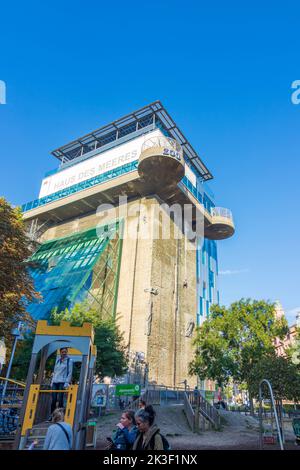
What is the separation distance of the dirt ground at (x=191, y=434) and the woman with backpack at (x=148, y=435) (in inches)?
288

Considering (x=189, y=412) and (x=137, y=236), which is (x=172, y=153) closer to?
(x=137, y=236)

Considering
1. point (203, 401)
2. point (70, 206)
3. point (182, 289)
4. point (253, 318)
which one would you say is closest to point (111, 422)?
point (203, 401)

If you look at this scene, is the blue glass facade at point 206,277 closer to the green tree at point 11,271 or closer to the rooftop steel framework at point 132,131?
the rooftop steel framework at point 132,131

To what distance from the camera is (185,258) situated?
35.3 m

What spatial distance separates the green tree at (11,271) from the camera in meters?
16.5

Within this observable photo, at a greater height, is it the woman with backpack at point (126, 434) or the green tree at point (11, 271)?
the green tree at point (11, 271)

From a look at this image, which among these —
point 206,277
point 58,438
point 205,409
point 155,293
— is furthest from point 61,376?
point 206,277

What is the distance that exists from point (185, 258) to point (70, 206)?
14.3m

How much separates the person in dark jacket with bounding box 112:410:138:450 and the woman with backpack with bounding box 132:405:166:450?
1522 mm

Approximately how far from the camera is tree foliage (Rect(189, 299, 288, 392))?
22141 mm

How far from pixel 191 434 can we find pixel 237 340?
8.73 meters

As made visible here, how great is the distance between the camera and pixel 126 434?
608cm

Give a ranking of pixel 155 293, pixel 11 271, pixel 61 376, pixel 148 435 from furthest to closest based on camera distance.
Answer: pixel 155 293 → pixel 11 271 → pixel 61 376 → pixel 148 435

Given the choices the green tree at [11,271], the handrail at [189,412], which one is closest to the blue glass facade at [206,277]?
the handrail at [189,412]
